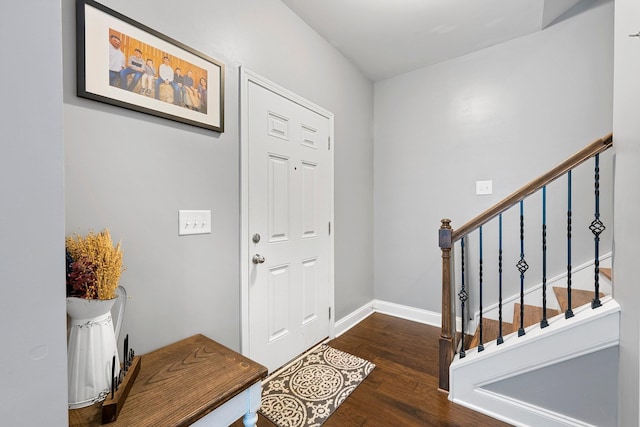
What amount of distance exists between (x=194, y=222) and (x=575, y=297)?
2.52 metres

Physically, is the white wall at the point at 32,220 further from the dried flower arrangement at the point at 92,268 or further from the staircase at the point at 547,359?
the staircase at the point at 547,359

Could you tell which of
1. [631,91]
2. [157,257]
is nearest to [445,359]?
[631,91]

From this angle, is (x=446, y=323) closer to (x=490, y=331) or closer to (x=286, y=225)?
(x=490, y=331)

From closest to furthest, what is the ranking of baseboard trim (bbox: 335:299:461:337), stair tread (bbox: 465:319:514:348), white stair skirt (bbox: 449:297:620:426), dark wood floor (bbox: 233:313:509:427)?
white stair skirt (bbox: 449:297:620:426) < dark wood floor (bbox: 233:313:509:427) < stair tread (bbox: 465:319:514:348) < baseboard trim (bbox: 335:299:461:337)

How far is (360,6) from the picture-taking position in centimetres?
200

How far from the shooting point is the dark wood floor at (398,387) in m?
1.51

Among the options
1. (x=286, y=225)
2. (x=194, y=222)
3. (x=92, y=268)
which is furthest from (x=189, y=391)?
(x=286, y=225)

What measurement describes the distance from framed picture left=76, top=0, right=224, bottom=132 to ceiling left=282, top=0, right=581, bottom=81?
106 cm

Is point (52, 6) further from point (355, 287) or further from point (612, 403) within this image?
point (355, 287)

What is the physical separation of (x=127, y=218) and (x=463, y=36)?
2836mm

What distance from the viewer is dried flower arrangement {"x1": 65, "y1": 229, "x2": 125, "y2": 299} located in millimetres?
897

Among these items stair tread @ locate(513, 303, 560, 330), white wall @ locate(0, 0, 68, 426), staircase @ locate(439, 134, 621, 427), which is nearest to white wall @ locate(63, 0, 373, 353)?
white wall @ locate(0, 0, 68, 426)

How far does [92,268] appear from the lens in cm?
92

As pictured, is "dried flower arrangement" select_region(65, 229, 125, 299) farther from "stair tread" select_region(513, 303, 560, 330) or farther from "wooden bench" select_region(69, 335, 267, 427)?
"stair tread" select_region(513, 303, 560, 330)
